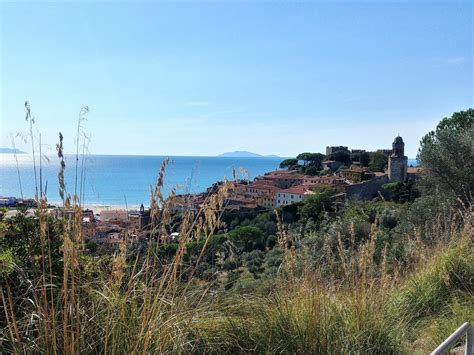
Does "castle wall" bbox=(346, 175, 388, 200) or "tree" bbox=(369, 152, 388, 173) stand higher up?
"tree" bbox=(369, 152, 388, 173)

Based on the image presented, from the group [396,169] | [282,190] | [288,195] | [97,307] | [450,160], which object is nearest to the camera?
[97,307]

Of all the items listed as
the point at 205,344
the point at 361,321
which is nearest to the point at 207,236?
the point at 205,344

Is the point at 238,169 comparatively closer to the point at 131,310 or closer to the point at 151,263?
the point at 151,263

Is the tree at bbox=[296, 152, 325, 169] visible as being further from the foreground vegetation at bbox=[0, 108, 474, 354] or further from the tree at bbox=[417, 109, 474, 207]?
the foreground vegetation at bbox=[0, 108, 474, 354]

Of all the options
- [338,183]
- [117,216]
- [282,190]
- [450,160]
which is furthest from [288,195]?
[117,216]

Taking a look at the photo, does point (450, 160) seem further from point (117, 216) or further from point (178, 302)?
point (178, 302)

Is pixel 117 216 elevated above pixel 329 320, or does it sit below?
above

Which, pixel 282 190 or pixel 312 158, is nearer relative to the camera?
pixel 282 190

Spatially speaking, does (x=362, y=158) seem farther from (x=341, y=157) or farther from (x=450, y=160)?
(x=450, y=160)

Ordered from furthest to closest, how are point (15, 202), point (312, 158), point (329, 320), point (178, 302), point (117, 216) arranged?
point (312, 158), point (117, 216), point (15, 202), point (329, 320), point (178, 302)

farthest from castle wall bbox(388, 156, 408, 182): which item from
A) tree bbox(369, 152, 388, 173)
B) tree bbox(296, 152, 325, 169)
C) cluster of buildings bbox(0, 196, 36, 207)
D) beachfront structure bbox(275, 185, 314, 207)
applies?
cluster of buildings bbox(0, 196, 36, 207)

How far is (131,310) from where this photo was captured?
5.16ft

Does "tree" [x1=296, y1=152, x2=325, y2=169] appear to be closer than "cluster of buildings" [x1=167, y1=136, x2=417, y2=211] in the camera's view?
No

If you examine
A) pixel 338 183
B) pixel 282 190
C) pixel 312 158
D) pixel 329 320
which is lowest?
pixel 282 190
